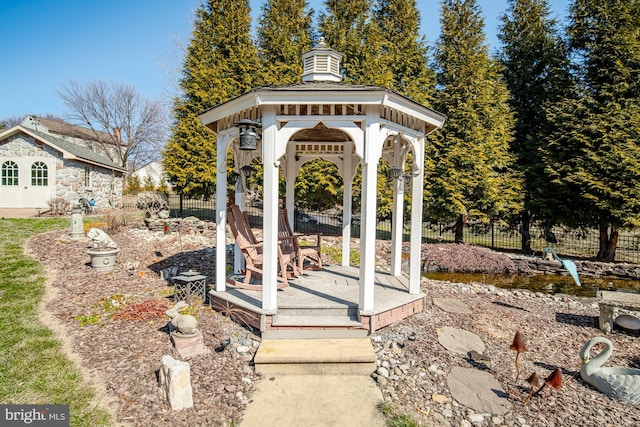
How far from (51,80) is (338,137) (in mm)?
29176

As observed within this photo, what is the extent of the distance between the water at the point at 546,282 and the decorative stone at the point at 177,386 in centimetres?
682

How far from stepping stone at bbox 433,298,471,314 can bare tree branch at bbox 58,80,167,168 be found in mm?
27263

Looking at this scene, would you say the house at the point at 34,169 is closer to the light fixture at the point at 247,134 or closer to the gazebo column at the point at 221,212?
the gazebo column at the point at 221,212

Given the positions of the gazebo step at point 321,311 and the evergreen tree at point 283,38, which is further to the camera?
the evergreen tree at point 283,38

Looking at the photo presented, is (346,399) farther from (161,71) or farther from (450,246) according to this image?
(161,71)

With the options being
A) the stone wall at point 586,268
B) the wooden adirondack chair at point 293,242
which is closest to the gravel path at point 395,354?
the wooden adirondack chair at point 293,242

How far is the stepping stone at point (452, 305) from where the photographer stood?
5.11 meters

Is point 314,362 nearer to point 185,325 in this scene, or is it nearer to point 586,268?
point 185,325

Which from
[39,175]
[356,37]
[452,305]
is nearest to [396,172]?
[452,305]

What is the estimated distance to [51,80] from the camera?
25406 millimetres

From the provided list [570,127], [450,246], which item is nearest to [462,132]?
[570,127]

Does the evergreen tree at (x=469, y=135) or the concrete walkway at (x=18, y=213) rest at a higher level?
the evergreen tree at (x=469, y=135)

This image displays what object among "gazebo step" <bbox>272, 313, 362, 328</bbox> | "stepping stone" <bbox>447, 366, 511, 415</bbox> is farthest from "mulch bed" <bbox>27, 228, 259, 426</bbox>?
"stepping stone" <bbox>447, 366, 511, 415</bbox>

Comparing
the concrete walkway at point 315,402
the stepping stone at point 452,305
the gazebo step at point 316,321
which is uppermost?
the gazebo step at point 316,321
